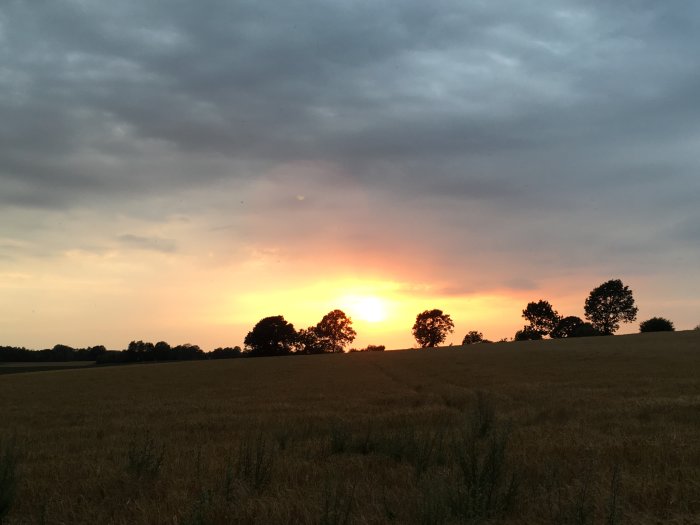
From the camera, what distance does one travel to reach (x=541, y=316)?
139 metres

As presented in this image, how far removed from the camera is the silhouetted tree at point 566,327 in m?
133

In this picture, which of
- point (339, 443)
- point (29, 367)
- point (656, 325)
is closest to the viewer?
point (339, 443)

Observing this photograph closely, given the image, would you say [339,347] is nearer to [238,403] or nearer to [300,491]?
[238,403]

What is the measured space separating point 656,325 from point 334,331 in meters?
78.8

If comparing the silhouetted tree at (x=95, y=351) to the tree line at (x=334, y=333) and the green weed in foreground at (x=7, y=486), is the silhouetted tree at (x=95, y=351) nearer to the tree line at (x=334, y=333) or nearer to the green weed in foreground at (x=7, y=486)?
the tree line at (x=334, y=333)

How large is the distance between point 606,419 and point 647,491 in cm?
817

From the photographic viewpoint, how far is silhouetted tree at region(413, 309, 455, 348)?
14388cm

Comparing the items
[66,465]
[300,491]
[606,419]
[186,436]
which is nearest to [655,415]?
[606,419]

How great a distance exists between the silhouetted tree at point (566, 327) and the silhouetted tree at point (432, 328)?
26.0m

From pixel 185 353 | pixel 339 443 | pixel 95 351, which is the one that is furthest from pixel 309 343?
pixel 339 443

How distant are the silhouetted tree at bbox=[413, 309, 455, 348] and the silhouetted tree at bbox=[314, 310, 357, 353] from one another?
18871mm

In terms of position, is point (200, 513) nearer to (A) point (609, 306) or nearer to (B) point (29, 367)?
(B) point (29, 367)

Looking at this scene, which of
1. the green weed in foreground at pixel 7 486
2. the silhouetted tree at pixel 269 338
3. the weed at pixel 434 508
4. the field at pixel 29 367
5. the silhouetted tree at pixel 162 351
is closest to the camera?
the weed at pixel 434 508

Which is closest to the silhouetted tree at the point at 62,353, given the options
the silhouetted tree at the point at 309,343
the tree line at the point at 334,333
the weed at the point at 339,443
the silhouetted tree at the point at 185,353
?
the tree line at the point at 334,333
